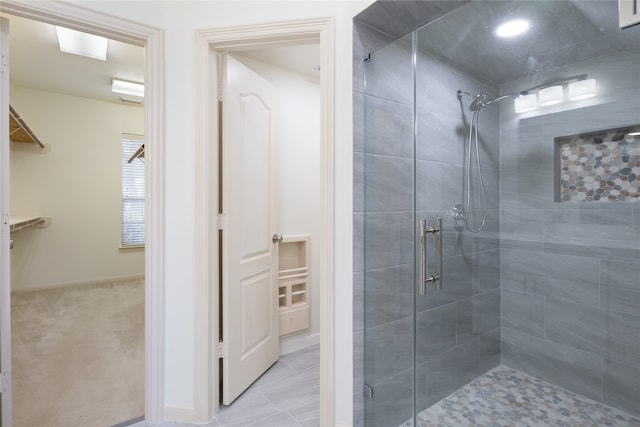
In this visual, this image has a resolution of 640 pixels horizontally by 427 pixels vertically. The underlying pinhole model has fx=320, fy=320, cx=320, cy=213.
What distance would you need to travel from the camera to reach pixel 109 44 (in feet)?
9.21

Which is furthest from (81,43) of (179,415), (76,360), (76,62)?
(179,415)

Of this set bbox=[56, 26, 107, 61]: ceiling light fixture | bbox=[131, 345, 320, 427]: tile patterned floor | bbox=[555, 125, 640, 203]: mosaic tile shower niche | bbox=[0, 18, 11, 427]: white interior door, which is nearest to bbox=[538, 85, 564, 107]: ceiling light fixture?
bbox=[555, 125, 640, 203]: mosaic tile shower niche

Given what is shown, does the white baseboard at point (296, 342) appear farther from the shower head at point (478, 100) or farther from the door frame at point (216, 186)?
the shower head at point (478, 100)

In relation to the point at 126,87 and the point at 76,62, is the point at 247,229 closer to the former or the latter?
the point at 76,62

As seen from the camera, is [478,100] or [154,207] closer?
[478,100]

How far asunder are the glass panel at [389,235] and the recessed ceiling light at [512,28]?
40 centimetres

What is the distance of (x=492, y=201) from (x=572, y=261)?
38 cm

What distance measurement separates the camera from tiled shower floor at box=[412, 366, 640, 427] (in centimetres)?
129

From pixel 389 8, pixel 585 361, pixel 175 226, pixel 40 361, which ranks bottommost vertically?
pixel 40 361

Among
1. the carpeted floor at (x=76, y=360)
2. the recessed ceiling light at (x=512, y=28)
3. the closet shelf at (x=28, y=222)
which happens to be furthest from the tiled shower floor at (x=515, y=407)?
the closet shelf at (x=28, y=222)

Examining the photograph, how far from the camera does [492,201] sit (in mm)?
1473

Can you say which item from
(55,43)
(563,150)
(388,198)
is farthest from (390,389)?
(55,43)

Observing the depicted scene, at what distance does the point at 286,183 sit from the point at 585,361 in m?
2.06

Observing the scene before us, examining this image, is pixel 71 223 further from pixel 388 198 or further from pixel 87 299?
pixel 388 198
